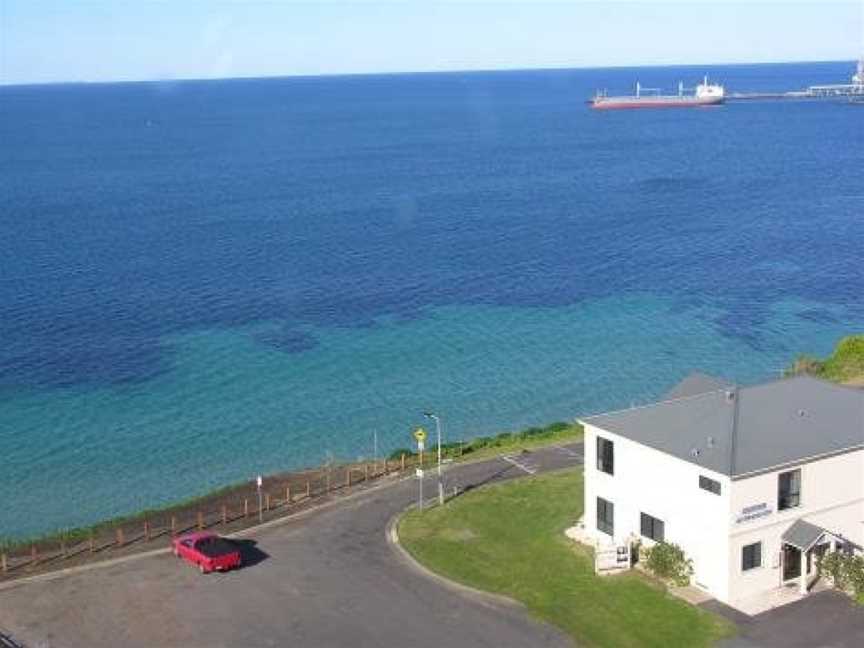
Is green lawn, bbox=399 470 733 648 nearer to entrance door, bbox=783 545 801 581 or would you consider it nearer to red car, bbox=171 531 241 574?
entrance door, bbox=783 545 801 581

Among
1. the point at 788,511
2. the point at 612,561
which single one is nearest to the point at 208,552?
the point at 612,561

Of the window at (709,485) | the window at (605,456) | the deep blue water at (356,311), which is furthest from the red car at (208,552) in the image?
the window at (709,485)

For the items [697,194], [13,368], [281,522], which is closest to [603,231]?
[697,194]

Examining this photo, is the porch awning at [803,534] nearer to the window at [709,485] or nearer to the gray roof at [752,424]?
the gray roof at [752,424]

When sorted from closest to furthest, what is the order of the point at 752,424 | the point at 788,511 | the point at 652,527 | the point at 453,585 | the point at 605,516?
the point at 788,511, the point at 453,585, the point at 752,424, the point at 652,527, the point at 605,516

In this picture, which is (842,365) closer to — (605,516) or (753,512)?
(605,516)

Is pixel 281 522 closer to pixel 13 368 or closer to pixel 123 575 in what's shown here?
pixel 123 575
